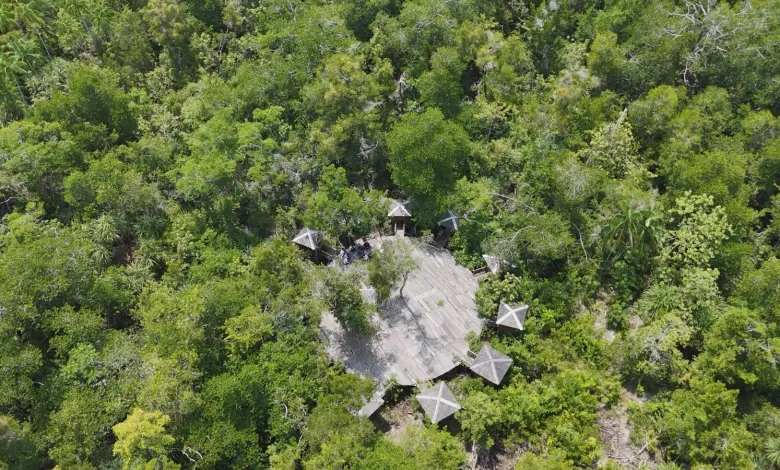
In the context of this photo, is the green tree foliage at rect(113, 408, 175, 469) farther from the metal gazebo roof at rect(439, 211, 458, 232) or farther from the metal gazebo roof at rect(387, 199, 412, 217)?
the metal gazebo roof at rect(439, 211, 458, 232)

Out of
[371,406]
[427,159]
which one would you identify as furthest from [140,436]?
[427,159]

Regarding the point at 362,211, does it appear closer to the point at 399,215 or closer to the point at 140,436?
the point at 399,215

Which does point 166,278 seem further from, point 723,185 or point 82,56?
point 723,185

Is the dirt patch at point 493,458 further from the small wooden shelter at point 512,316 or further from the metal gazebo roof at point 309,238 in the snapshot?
the metal gazebo roof at point 309,238

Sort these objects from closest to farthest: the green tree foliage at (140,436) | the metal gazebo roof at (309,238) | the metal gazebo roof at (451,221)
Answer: the green tree foliage at (140,436)
the metal gazebo roof at (309,238)
the metal gazebo roof at (451,221)

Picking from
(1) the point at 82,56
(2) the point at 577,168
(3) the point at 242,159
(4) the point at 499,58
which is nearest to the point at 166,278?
(3) the point at 242,159

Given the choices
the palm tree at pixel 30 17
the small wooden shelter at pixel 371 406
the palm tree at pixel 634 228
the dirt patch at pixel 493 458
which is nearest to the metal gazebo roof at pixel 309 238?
the small wooden shelter at pixel 371 406
